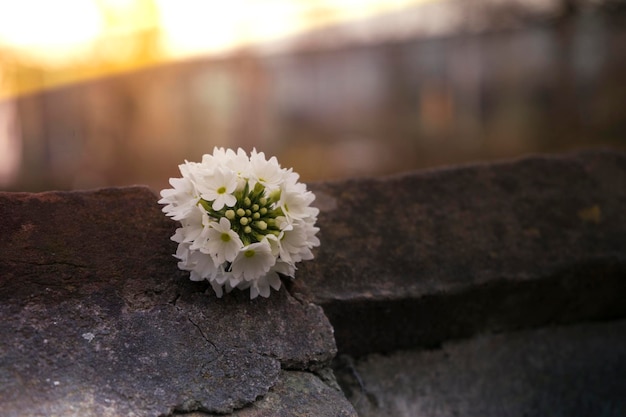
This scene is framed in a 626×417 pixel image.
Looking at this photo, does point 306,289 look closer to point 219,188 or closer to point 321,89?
point 219,188

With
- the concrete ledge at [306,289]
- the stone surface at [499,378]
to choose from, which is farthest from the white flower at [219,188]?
the stone surface at [499,378]

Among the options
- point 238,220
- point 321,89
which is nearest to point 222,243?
point 238,220

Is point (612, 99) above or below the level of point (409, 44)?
below

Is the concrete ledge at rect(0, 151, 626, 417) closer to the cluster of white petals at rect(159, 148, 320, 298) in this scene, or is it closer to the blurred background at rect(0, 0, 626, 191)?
the cluster of white petals at rect(159, 148, 320, 298)

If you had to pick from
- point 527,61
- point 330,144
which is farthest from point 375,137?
point 527,61

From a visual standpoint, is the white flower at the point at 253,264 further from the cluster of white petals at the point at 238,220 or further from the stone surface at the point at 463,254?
the stone surface at the point at 463,254

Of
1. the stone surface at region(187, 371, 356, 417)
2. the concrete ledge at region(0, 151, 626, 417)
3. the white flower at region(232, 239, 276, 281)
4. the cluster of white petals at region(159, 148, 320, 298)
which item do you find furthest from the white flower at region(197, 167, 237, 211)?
the stone surface at region(187, 371, 356, 417)

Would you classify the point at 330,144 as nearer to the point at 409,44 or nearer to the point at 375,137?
the point at 375,137
